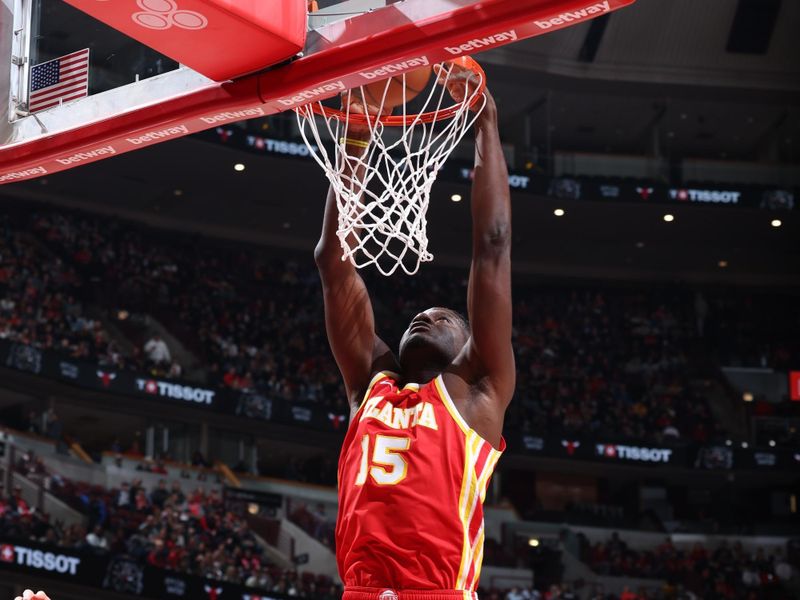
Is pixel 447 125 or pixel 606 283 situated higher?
pixel 606 283

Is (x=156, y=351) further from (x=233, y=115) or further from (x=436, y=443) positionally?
(x=436, y=443)

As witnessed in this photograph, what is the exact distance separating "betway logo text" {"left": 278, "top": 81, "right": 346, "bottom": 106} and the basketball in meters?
0.27

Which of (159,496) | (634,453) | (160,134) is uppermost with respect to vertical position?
(160,134)

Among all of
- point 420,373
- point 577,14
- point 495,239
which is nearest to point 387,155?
point 495,239

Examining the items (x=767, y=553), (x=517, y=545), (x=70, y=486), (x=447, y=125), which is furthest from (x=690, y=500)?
(x=447, y=125)

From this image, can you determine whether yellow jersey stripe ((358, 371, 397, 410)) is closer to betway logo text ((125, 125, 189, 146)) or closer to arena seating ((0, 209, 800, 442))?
betway logo text ((125, 125, 189, 146))

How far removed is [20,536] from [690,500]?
1483cm

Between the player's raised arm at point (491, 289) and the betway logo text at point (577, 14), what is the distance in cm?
54

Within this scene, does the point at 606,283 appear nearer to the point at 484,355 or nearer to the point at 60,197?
the point at 60,197

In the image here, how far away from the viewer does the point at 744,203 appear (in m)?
24.0

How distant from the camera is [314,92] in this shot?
4480 millimetres

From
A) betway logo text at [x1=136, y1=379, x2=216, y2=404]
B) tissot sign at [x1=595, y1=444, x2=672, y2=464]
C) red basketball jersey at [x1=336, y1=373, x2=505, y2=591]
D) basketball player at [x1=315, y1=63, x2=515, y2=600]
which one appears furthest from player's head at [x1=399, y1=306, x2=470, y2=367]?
tissot sign at [x1=595, y1=444, x2=672, y2=464]

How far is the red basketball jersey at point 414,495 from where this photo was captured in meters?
3.83

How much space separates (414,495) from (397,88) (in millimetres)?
1702
